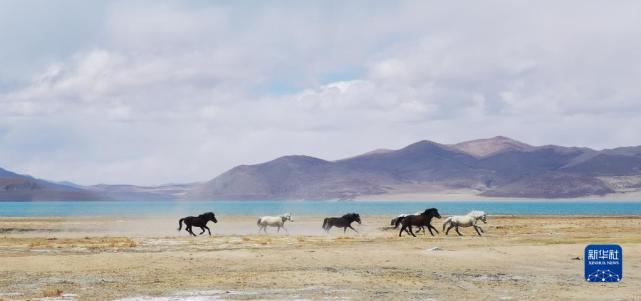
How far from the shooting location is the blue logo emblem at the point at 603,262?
16109 mm

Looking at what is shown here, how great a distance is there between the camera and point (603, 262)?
55.1 ft

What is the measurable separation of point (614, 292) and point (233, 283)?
965 cm

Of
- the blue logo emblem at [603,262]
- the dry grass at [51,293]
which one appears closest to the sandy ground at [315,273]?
the dry grass at [51,293]

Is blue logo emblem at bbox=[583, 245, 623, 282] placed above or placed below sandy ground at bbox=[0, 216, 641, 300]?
above

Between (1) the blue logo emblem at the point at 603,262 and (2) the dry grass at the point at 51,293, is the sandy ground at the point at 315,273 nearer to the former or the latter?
(2) the dry grass at the point at 51,293

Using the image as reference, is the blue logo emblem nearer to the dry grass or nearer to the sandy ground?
the sandy ground

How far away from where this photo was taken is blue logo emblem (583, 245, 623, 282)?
16109mm

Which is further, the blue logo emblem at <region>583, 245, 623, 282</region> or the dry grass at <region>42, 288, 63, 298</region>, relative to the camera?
the dry grass at <region>42, 288, 63, 298</region>

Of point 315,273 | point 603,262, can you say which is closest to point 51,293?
point 315,273

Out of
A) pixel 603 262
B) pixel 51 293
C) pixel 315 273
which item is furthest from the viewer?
pixel 315 273

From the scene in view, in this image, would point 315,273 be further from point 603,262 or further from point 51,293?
point 603,262

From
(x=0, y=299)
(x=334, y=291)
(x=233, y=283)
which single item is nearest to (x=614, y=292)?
(x=334, y=291)

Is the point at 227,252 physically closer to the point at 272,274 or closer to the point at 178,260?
the point at 178,260

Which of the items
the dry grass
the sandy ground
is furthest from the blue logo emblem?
the dry grass
